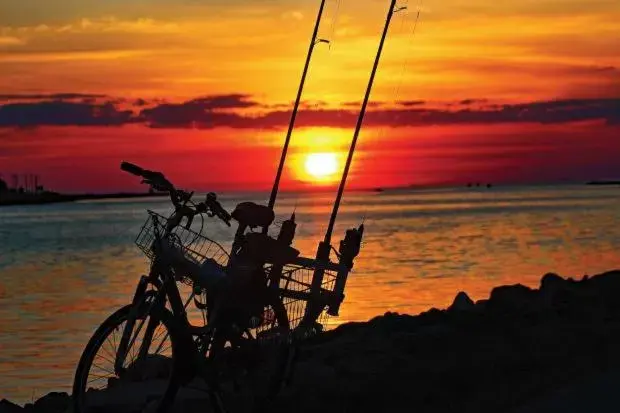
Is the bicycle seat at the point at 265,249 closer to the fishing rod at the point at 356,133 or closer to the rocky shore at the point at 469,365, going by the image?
the fishing rod at the point at 356,133

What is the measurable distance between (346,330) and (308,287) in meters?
5.72

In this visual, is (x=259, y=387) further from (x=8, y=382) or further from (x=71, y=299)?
(x=71, y=299)

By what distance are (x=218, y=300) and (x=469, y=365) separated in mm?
2688

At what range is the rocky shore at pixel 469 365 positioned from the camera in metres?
8.84

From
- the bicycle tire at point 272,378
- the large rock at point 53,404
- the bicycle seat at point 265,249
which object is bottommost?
the large rock at point 53,404

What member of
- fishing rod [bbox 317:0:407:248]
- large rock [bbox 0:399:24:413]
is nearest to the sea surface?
fishing rod [bbox 317:0:407:248]

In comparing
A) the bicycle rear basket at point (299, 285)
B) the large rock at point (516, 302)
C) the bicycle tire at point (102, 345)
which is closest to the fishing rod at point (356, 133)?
the bicycle rear basket at point (299, 285)

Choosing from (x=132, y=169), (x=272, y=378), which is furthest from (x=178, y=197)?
(x=272, y=378)

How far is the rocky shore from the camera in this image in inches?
348

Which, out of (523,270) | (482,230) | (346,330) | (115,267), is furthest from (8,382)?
(482,230)

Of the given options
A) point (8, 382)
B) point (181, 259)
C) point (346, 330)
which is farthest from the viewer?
point (8, 382)

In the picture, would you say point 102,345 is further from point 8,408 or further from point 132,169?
point 8,408

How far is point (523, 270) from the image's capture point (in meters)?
33.9

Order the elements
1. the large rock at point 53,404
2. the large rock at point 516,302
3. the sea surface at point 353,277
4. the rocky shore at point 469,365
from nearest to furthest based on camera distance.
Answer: the rocky shore at point 469,365 < the large rock at point 53,404 < the large rock at point 516,302 < the sea surface at point 353,277
